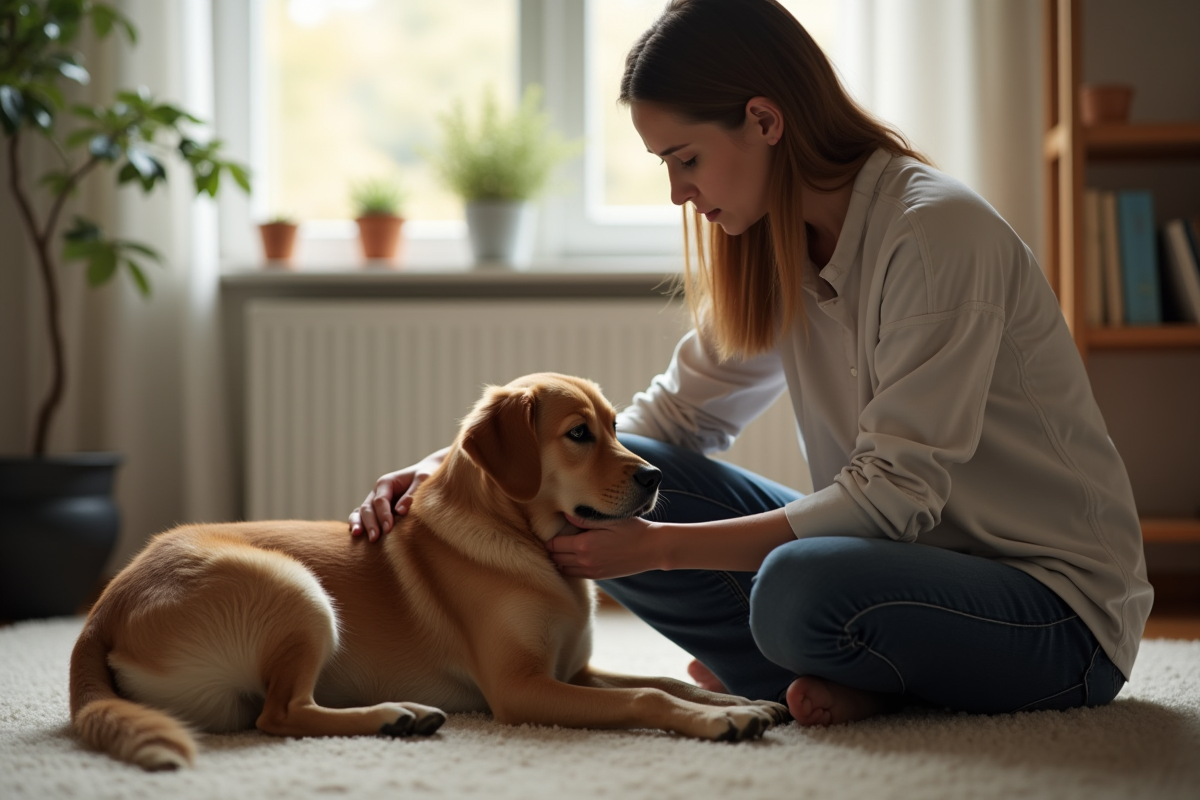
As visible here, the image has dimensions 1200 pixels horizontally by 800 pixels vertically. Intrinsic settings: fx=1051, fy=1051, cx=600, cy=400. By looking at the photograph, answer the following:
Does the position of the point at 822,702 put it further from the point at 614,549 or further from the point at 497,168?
the point at 497,168

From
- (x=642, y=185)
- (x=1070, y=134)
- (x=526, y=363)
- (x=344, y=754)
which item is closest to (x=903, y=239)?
(x=344, y=754)

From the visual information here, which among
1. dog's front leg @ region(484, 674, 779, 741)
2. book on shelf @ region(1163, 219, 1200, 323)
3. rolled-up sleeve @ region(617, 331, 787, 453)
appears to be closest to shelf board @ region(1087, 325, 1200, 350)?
book on shelf @ region(1163, 219, 1200, 323)

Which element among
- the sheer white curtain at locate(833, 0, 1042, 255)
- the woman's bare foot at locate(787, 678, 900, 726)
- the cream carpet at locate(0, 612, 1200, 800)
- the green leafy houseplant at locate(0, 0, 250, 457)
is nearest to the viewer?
the cream carpet at locate(0, 612, 1200, 800)

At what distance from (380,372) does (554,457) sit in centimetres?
158

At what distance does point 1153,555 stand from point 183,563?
8.75 feet

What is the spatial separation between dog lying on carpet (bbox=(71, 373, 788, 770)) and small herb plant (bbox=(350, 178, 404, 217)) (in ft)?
5.31

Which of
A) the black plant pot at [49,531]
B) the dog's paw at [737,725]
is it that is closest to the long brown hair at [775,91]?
the dog's paw at [737,725]

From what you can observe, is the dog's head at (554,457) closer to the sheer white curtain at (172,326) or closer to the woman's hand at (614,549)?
the woman's hand at (614,549)

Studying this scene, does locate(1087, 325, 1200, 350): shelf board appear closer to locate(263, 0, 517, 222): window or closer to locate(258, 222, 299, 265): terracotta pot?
locate(263, 0, 517, 222): window

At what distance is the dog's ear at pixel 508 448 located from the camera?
5.18ft

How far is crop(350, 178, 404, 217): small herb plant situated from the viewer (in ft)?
10.5

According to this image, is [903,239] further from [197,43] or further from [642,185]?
[197,43]

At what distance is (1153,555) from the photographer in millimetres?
3021

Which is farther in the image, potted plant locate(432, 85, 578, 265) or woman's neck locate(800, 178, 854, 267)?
potted plant locate(432, 85, 578, 265)
